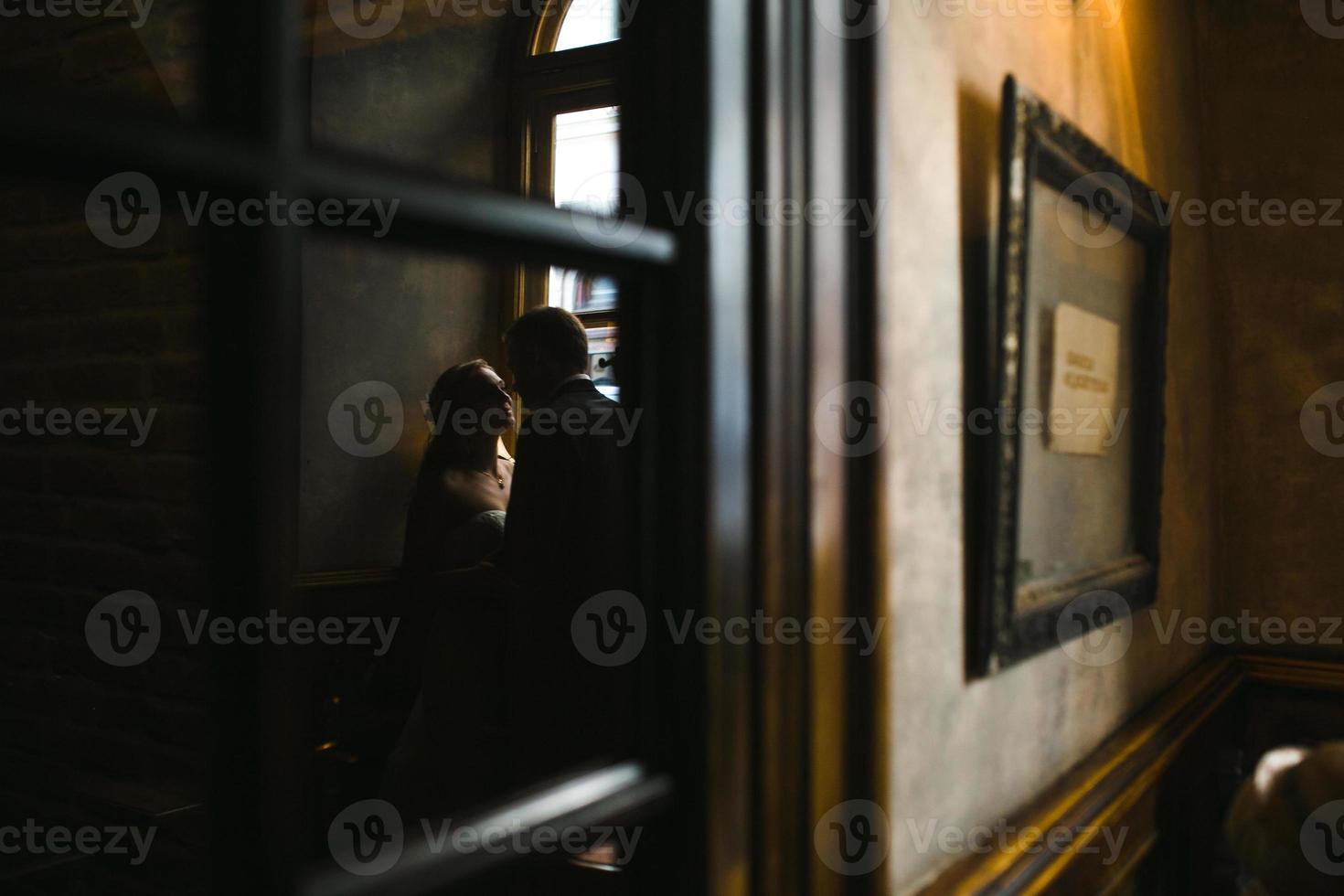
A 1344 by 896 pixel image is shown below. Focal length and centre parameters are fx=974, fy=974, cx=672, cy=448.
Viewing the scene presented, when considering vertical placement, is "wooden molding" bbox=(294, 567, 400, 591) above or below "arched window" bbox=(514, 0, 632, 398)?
below

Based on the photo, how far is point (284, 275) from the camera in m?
0.49

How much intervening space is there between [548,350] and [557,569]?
0.55 meters

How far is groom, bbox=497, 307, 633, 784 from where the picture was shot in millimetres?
1802

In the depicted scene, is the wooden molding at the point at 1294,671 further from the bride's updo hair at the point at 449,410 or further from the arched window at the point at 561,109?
the arched window at the point at 561,109

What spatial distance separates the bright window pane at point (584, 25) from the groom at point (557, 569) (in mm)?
2214

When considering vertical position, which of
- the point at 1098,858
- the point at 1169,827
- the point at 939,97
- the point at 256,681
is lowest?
the point at 1169,827

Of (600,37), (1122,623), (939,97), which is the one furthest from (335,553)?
(939,97)

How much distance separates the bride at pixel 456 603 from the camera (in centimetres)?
262

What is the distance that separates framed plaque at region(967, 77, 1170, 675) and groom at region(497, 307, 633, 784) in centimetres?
72

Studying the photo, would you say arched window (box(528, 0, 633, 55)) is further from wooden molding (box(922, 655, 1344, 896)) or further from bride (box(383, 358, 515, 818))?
wooden molding (box(922, 655, 1344, 896))

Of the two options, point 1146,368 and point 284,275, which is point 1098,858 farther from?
point 284,275

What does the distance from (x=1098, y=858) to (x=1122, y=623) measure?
Answer: 44 cm

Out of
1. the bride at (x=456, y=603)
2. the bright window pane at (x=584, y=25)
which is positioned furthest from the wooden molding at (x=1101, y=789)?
the bright window pane at (x=584, y=25)

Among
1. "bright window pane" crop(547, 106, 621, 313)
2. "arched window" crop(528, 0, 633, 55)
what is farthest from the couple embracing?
"arched window" crop(528, 0, 633, 55)
